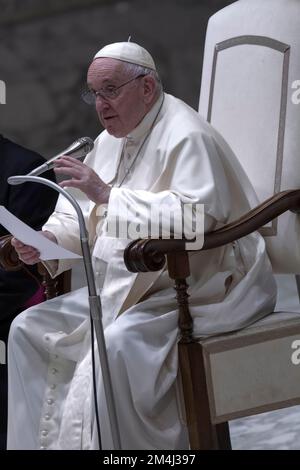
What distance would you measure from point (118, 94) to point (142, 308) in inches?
34.2

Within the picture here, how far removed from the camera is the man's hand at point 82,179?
3.96 metres

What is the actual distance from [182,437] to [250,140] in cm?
137

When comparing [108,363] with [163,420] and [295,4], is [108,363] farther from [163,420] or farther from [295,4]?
[295,4]

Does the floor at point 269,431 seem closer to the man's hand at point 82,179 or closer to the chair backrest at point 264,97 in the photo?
the chair backrest at point 264,97

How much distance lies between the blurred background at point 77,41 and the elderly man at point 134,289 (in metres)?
5.31

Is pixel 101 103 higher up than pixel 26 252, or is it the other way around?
pixel 101 103

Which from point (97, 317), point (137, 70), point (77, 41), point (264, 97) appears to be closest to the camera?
point (97, 317)

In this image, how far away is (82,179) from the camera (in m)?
4.00

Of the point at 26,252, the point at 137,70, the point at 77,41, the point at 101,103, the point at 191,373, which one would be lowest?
the point at 191,373

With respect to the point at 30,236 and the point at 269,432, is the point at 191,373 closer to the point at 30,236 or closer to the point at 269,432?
the point at 30,236

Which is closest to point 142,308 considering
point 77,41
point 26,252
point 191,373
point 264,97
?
point 191,373

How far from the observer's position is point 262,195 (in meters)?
4.60

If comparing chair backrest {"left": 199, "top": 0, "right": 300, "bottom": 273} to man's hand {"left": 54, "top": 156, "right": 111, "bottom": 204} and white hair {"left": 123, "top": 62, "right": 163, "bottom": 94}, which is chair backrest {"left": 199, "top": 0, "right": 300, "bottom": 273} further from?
man's hand {"left": 54, "top": 156, "right": 111, "bottom": 204}
